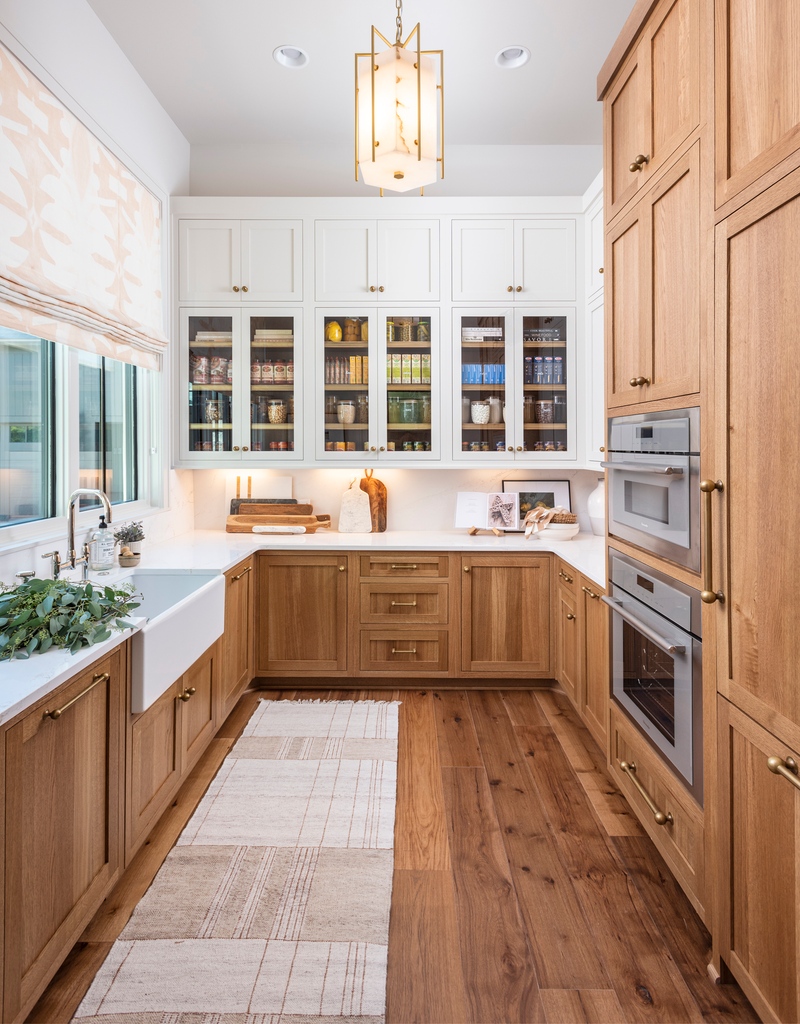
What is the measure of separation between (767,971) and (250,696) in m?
2.68

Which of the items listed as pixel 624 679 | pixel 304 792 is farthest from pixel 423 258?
pixel 304 792

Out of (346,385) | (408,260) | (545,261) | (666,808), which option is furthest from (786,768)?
(408,260)

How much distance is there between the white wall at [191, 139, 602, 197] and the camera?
4.02 metres

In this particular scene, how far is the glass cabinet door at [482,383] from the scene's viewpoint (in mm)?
3762

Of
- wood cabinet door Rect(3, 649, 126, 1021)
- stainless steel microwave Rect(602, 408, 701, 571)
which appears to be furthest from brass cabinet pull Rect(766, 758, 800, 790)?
wood cabinet door Rect(3, 649, 126, 1021)

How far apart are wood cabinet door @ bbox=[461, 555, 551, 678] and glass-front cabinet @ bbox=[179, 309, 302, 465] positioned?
4.20 feet

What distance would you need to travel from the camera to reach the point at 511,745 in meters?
2.92

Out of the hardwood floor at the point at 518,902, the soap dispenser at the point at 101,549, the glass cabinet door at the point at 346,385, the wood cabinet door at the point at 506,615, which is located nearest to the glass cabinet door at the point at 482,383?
the glass cabinet door at the point at 346,385

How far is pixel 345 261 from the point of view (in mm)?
3746

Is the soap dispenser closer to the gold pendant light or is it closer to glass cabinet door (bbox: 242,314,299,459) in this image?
glass cabinet door (bbox: 242,314,299,459)

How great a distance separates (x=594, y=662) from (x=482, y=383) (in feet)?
5.72

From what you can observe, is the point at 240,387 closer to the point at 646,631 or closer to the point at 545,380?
the point at 545,380

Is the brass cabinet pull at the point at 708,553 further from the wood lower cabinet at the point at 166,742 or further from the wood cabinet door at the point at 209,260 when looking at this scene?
the wood cabinet door at the point at 209,260

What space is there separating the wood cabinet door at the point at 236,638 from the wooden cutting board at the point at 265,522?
1.56 feet
